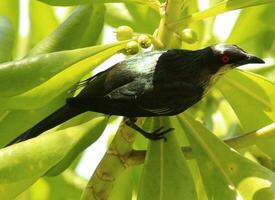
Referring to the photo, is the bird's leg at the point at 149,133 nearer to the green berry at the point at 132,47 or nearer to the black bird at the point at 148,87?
the black bird at the point at 148,87

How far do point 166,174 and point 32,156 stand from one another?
40 cm

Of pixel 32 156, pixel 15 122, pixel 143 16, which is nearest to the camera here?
pixel 32 156

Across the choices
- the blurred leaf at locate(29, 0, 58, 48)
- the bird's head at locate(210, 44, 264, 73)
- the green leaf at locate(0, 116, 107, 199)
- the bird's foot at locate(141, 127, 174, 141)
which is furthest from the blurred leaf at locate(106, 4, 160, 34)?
the green leaf at locate(0, 116, 107, 199)

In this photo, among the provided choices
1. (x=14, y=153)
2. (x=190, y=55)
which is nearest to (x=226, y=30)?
(x=190, y=55)

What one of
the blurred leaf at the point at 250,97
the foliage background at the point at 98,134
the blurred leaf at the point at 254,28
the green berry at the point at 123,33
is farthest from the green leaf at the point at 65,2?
the blurred leaf at the point at 254,28

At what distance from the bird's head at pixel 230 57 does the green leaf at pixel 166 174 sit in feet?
0.98

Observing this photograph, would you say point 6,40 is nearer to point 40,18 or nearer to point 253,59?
point 40,18

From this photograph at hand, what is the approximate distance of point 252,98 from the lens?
1.74 m

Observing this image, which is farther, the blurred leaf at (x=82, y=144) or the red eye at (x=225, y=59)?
the red eye at (x=225, y=59)

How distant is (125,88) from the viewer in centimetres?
174

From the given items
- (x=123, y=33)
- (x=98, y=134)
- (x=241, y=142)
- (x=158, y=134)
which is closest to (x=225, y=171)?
(x=241, y=142)

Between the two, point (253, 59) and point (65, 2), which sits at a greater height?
point (65, 2)

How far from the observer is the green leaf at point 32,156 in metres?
→ 1.24

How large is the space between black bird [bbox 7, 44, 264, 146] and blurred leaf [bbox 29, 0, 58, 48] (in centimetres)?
39
